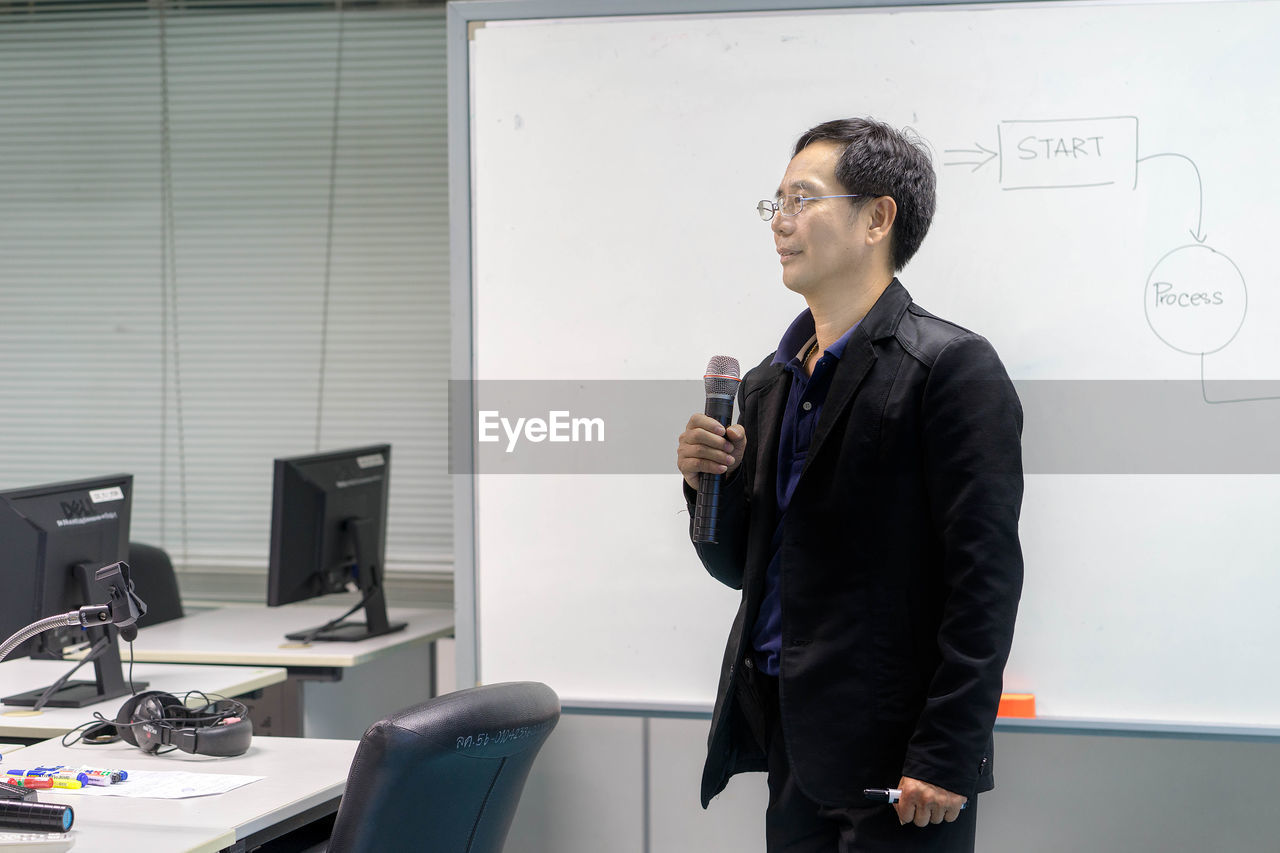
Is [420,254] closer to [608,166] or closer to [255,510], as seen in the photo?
[255,510]

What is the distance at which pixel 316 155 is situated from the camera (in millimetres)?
4078

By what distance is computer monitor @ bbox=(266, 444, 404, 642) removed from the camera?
125 inches

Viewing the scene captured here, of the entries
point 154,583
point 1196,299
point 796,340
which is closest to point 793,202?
point 796,340

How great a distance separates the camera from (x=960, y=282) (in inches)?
96.7

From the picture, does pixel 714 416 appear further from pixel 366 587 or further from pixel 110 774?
pixel 366 587

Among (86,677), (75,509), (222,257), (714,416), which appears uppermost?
(222,257)

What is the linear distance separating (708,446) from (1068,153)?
1.24 meters

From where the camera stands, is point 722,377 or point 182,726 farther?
point 182,726

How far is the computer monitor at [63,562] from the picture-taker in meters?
2.47

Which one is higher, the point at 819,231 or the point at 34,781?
the point at 819,231

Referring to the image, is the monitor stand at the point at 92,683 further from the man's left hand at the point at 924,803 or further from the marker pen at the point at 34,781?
the man's left hand at the point at 924,803

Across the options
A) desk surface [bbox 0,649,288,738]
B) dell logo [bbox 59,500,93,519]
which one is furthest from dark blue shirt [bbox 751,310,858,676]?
dell logo [bbox 59,500,93,519]

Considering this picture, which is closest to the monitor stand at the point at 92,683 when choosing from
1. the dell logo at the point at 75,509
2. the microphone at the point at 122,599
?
the dell logo at the point at 75,509

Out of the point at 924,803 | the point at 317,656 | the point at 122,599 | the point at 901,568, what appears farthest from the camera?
the point at 317,656
